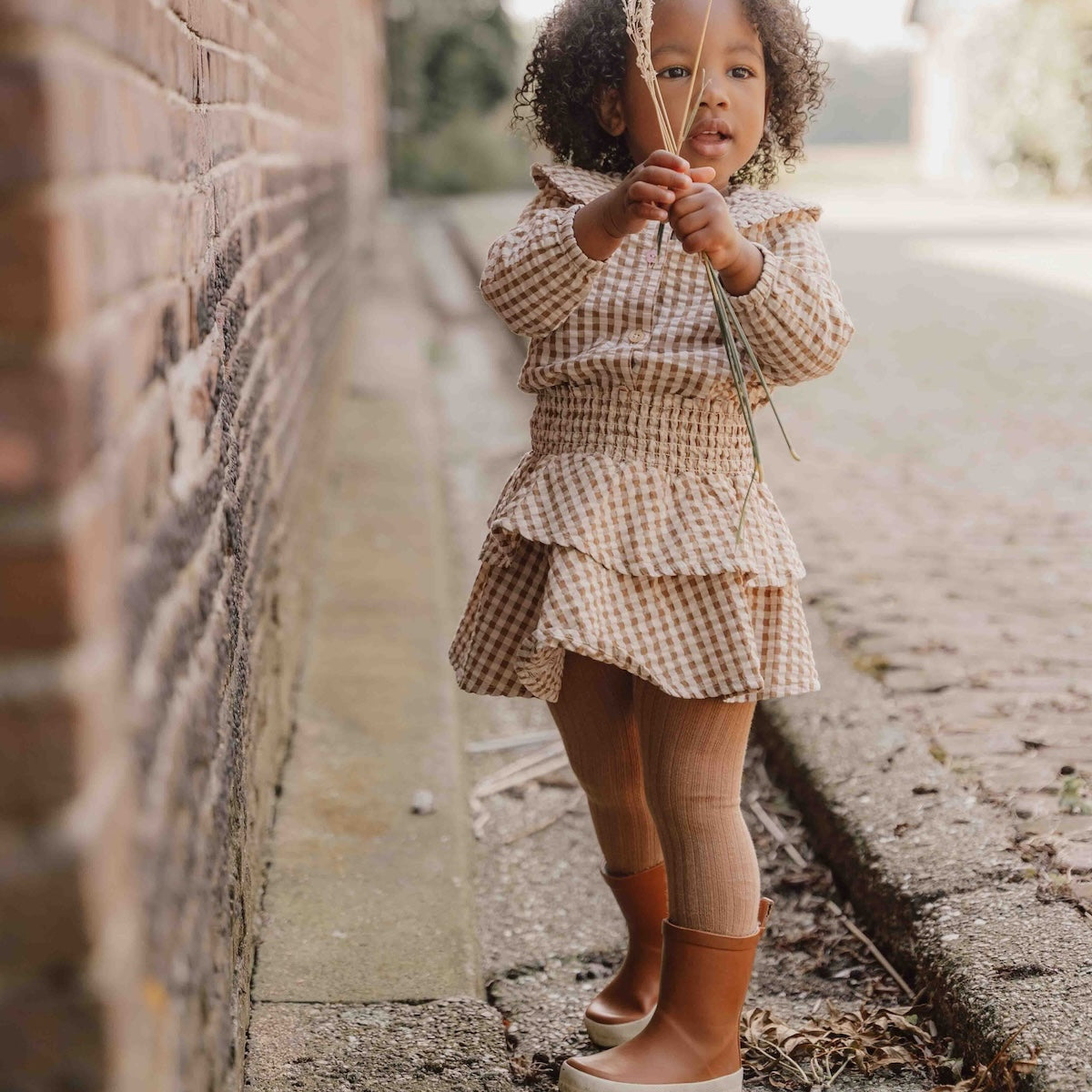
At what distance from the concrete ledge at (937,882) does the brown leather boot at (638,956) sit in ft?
1.41

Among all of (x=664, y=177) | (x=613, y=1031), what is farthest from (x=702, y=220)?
(x=613, y=1031)

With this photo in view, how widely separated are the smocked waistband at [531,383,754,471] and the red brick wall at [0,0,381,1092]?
514mm

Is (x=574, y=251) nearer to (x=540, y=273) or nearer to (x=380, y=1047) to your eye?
(x=540, y=273)

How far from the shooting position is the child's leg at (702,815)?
2.01 meters

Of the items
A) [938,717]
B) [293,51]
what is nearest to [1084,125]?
[293,51]

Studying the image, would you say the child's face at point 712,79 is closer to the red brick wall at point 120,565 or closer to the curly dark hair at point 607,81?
the curly dark hair at point 607,81

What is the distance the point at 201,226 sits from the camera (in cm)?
199

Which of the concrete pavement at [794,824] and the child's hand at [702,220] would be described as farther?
the concrete pavement at [794,824]

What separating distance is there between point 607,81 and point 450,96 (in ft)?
103

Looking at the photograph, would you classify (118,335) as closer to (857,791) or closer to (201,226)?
(201,226)

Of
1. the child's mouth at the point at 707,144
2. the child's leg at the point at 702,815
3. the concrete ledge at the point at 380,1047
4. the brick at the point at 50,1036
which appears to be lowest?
the concrete ledge at the point at 380,1047

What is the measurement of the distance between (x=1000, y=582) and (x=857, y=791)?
1.58m

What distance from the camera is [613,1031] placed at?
220cm

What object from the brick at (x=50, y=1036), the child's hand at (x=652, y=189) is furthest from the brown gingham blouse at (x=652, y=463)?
the brick at (x=50, y=1036)
